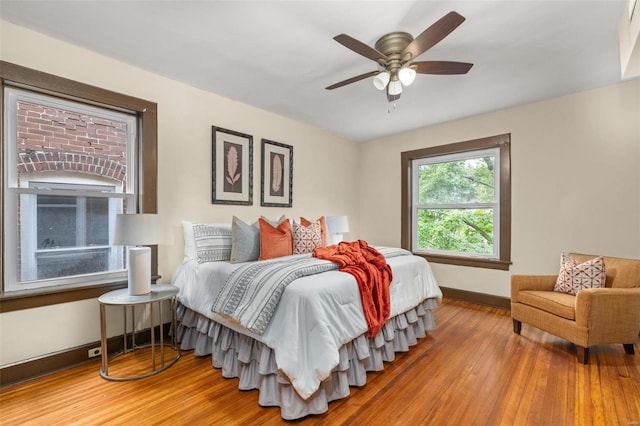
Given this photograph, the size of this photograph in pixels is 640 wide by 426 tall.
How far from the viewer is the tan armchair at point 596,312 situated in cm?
236

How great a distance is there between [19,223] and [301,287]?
2.15 meters

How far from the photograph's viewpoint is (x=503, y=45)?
234cm

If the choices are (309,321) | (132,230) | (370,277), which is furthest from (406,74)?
(132,230)

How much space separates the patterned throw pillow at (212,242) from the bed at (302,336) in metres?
0.12

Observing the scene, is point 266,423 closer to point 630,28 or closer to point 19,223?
point 19,223

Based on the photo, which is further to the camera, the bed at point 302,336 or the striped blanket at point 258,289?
the striped blanket at point 258,289

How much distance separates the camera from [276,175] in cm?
394

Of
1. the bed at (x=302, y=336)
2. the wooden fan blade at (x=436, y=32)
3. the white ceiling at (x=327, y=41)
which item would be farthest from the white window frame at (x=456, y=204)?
the wooden fan blade at (x=436, y=32)

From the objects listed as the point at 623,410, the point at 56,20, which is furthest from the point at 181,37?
the point at 623,410

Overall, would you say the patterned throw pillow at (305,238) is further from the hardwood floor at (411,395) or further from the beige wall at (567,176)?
the beige wall at (567,176)

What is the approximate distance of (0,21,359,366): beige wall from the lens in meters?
2.17

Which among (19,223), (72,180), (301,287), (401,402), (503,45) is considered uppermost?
(503,45)

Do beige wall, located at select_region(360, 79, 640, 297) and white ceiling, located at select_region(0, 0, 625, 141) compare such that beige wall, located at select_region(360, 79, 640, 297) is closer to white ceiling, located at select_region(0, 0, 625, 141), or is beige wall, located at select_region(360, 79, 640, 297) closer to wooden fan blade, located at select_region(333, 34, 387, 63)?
white ceiling, located at select_region(0, 0, 625, 141)

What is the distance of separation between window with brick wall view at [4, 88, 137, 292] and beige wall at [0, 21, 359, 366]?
9.5 inches
